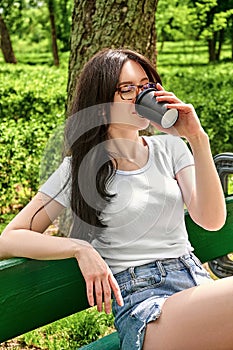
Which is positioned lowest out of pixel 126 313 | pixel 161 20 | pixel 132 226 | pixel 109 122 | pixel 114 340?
pixel 161 20

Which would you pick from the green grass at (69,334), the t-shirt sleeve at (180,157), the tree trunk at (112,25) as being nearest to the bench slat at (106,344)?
the t-shirt sleeve at (180,157)

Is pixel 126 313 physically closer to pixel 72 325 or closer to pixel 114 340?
pixel 114 340

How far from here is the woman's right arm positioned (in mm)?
1932

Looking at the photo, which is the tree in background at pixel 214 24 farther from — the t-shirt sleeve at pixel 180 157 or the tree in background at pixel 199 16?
the t-shirt sleeve at pixel 180 157

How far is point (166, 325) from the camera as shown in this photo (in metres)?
1.94

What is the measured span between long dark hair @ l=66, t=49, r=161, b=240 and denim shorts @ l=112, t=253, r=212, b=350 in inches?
8.0

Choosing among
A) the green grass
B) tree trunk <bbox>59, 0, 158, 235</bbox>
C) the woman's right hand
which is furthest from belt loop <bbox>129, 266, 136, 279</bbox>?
tree trunk <bbox>59, 0, 158, 235</bbox>

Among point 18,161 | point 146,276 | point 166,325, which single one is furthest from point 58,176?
point 18,161

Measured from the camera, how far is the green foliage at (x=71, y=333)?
10.9 feet

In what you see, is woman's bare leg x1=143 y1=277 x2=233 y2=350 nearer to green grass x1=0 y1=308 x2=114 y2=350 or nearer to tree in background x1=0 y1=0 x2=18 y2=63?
green grass x1=0 y1=308 x2=114 y2=350

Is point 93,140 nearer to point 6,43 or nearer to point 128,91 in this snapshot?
point 128,91

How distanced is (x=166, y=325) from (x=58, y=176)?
0.60m

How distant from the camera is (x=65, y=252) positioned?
1.97 meters

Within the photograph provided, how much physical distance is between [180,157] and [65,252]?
22.6 inches
